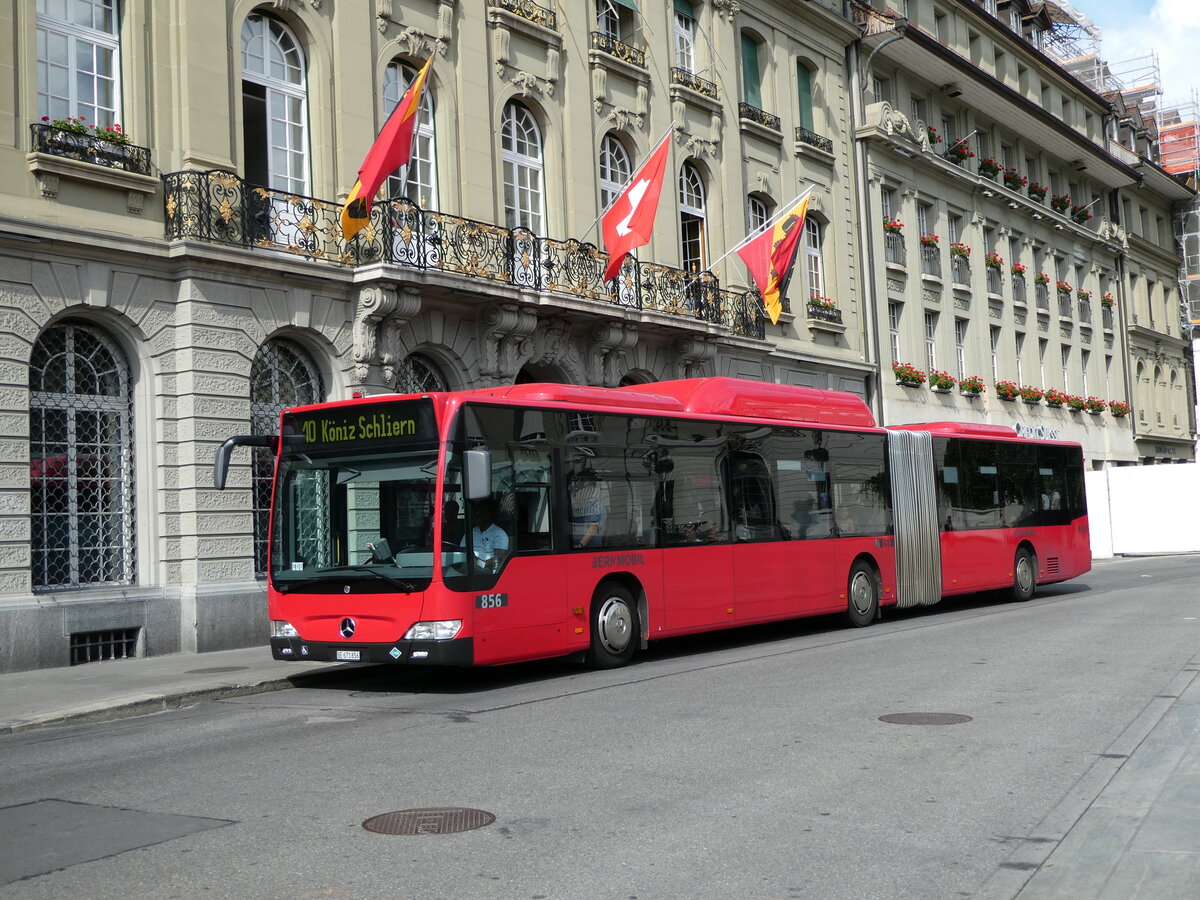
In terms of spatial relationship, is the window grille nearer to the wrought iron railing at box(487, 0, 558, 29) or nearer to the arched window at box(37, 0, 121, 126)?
the arched window at box(37, 0, 121, 126)

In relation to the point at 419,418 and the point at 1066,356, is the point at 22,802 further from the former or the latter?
the point at 1066,356

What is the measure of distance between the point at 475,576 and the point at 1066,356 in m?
38.2

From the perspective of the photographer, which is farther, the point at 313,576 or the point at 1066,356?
the point at 1066,356

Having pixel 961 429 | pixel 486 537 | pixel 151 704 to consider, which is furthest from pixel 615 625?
pixel 961 429

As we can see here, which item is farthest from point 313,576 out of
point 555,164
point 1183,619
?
point 555,164

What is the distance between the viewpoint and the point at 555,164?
Result: 2383cm

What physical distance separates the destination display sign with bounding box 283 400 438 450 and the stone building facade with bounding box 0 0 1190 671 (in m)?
4.31

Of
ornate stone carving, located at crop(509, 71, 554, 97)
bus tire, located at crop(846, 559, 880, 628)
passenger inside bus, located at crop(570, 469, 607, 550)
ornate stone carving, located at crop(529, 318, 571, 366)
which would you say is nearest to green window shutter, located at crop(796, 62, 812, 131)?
ornate stone carving, located at crop(509, 71, 554, 97)

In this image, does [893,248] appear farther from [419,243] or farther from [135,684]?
[135,684]

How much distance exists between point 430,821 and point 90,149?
12.1 meters

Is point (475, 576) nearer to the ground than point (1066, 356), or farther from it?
nearer to the ground

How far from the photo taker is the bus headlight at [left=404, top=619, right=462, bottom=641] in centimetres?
1195

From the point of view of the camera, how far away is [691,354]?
25656 millimetres

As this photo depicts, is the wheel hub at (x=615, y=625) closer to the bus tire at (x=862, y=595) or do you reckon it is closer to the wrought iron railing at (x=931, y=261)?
the bus tire at (x=862, y=595)
